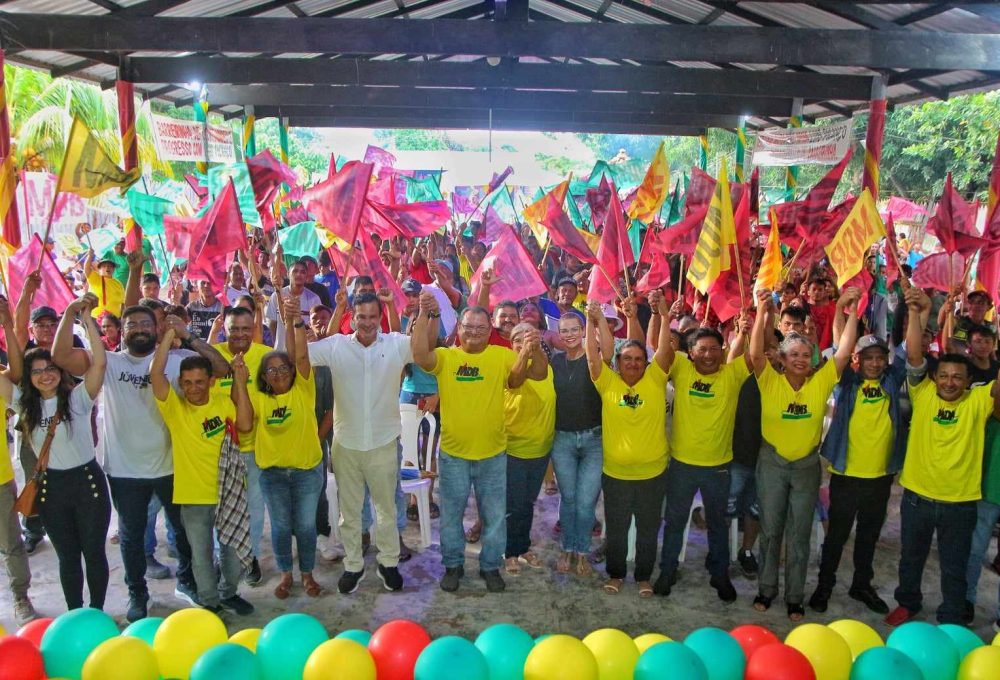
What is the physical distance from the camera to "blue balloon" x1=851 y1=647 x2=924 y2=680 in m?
2.17

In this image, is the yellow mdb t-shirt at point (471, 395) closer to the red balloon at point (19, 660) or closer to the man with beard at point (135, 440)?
the man with beard at point (135, 440)

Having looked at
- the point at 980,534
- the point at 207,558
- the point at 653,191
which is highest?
the point at 653,191

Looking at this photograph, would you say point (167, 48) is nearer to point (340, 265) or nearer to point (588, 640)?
point (340, 265)

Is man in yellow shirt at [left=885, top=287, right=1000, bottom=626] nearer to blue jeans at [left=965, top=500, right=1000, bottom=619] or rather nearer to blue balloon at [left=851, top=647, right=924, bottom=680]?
blue jeans at [left=965, top=500, right=1000, bottom=619]

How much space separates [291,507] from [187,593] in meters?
0.75

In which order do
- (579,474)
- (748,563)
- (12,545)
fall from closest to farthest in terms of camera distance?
(12,545) < (579,474) < (748,563)

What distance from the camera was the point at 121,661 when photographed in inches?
87.0

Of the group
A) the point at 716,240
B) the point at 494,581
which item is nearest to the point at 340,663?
the point at 494,581

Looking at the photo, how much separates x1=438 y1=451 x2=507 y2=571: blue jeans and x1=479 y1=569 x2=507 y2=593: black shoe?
0.03 meters

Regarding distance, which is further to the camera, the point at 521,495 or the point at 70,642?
the point at 521,495

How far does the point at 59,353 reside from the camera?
3.63m

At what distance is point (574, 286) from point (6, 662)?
482 centimetres

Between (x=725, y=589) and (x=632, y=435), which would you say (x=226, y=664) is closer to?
(x=632, y=435)

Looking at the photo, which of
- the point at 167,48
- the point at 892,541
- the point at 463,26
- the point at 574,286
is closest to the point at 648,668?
the point at 892,541
